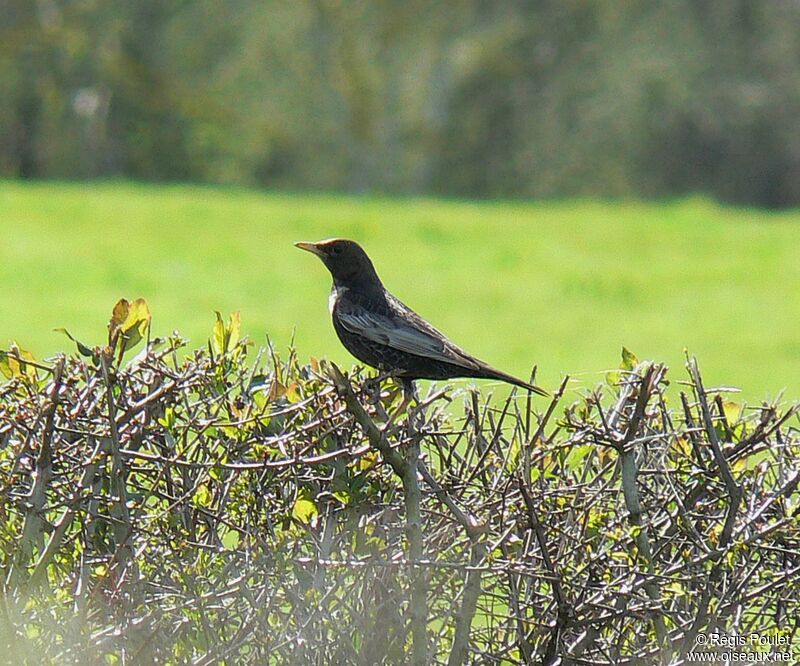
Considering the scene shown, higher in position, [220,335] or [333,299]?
[333,299]

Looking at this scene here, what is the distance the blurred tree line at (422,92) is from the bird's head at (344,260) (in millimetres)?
22012

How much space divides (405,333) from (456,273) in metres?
9.88

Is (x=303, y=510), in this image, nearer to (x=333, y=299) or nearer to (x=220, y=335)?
(x=220, y=335)

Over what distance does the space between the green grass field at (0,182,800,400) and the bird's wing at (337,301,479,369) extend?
570 cm

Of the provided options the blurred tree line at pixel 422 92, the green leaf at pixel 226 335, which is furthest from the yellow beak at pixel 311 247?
the blurred tree line at pixel 422 92

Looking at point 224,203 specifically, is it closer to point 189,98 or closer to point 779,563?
point 189,98

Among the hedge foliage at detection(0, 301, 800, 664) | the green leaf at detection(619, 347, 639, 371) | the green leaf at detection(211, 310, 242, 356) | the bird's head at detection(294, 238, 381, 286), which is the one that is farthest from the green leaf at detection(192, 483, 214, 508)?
the bird's head at detection(294, 238, 381, 286)

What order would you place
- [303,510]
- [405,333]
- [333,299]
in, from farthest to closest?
[333,299] < [405,333] < [303,510]

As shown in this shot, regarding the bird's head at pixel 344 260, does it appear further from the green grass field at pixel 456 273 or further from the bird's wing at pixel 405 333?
the green grass field at pixel 456 273

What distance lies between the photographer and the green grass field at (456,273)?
10.5 m

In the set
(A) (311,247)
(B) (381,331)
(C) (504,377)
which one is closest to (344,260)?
(A) (311,247)

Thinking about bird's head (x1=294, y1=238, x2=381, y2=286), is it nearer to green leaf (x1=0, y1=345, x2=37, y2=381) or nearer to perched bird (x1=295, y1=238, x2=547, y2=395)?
perched bird (x1=295, y1=238, x2=547, y2=395)

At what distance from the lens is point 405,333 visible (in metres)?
3.32

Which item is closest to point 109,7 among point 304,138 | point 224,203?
point 304,138
